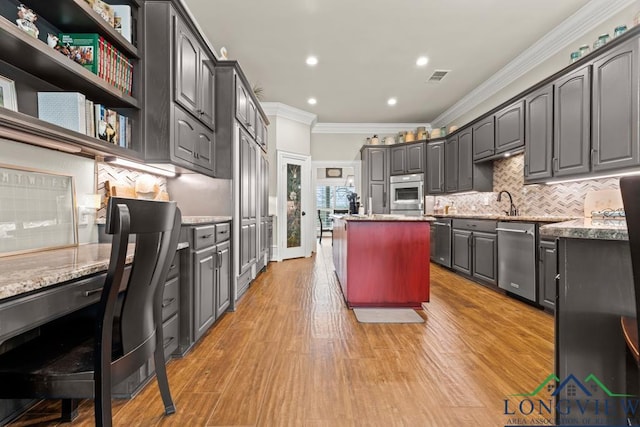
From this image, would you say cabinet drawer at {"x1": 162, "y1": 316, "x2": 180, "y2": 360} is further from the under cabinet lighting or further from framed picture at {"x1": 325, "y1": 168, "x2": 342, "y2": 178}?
framed picture at {"x1": 325, "y1": 168, "x2": 342, "y2": 178}

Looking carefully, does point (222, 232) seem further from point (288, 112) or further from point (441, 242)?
point (288, 112)

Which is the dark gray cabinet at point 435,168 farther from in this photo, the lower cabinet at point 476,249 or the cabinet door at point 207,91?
the cabinet door at point 207,91

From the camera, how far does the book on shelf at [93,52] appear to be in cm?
171

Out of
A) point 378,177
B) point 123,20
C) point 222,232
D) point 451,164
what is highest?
point 123,20

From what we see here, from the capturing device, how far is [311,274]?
4.61 meters

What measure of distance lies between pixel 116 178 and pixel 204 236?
787mm

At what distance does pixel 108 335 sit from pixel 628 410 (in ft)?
5.65

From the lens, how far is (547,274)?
2.80m

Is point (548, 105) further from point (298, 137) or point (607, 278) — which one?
point (298, 137)

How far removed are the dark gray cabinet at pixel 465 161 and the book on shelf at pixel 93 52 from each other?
185 inches

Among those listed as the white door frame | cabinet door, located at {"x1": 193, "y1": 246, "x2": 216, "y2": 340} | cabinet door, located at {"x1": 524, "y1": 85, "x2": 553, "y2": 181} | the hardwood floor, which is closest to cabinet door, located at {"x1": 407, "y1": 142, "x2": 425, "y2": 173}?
the white door frame

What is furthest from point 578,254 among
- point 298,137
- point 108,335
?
point 298,137

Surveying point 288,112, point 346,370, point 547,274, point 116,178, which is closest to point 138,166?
point 116,178

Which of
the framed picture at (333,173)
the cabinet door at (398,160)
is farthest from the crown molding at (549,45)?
the framed picture at (333,173)
